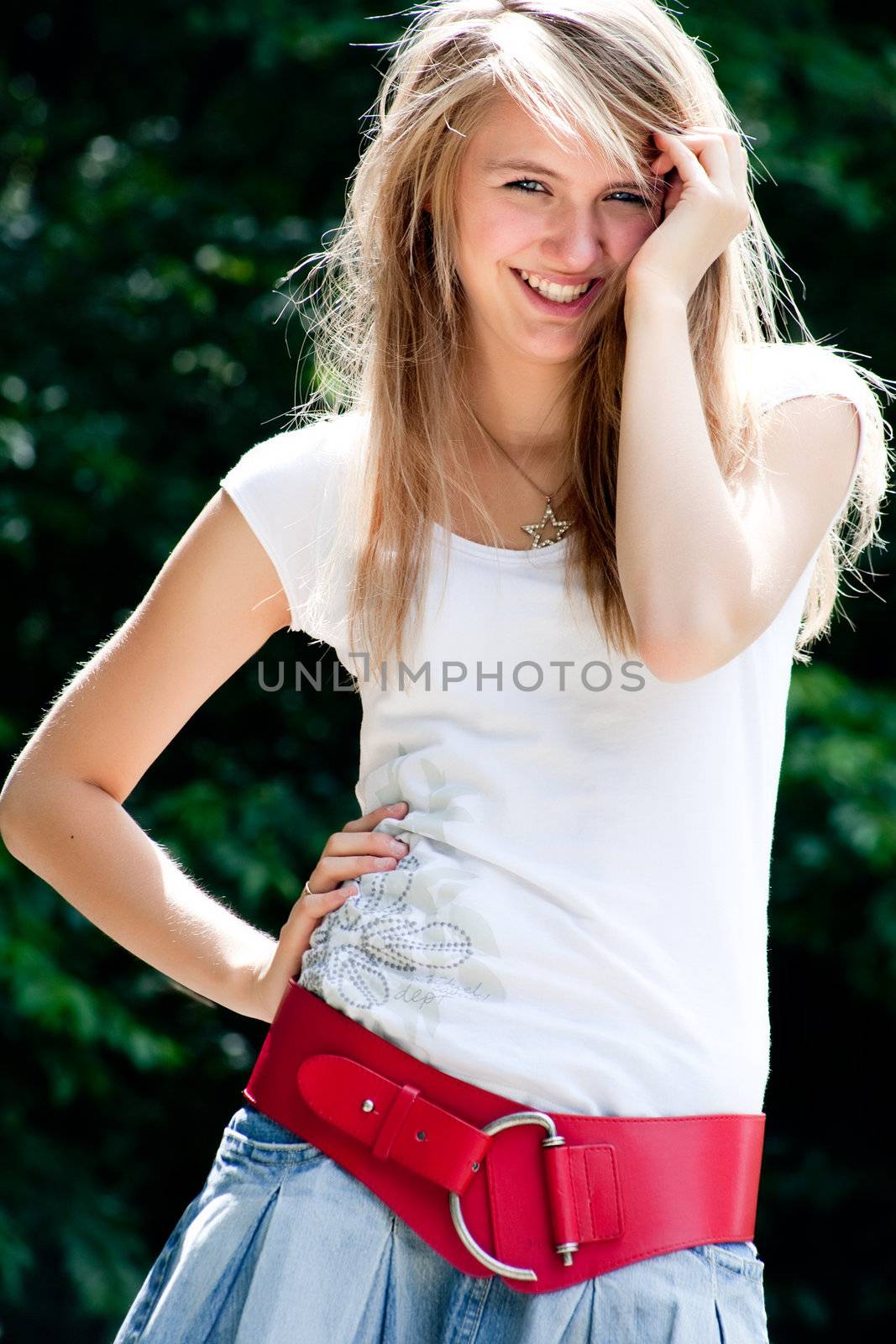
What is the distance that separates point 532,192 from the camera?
1.38 metres

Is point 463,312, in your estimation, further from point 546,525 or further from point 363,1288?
point 363,1288

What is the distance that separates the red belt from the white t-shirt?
0.02 meters

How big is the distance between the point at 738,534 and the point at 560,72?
16.4 inches

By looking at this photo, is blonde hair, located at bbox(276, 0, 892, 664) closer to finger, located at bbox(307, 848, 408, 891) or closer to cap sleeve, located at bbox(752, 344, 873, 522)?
cap sleeve, located at bbox(752, 344, 873, 522)

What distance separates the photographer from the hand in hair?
1.32 m

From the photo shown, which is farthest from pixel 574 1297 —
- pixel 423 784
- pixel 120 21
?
pixel 120 21

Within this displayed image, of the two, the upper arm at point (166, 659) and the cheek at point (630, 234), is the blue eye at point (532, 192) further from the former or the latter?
the upper arm at point (166, 659)

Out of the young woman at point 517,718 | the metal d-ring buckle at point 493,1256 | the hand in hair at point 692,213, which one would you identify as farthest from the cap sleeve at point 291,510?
the metal d-ring buckle at point 493,1256

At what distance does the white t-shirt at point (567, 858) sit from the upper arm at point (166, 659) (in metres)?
0.17

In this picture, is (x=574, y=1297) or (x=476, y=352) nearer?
(x=574, y=1297)

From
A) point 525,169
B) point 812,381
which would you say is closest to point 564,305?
point 525,169

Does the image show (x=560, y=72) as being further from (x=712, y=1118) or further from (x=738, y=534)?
(x=712, y=1118)

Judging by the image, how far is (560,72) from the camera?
134cm

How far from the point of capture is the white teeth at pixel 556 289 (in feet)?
4.57
